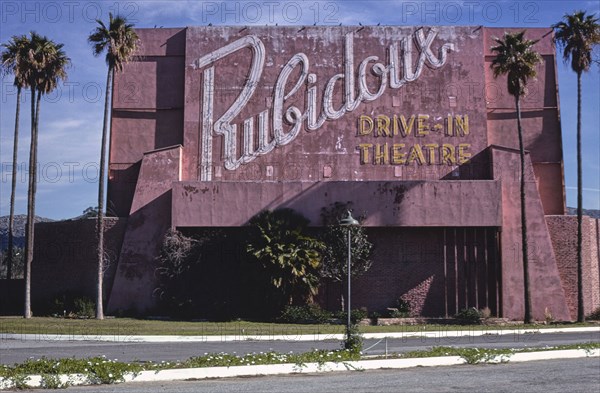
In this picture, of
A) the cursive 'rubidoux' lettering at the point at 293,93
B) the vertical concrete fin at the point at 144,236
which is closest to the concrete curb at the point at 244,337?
the vertical concrete fin at the point at 144,236

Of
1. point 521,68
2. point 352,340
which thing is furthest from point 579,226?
point 352,340

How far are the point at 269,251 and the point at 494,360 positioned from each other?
18866mm

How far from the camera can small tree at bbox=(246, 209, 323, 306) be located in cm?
3622

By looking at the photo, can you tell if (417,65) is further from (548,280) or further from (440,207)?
(548,280)

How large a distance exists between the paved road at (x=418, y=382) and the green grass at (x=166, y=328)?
13.4 m

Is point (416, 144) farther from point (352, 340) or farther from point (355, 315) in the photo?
point (352, 340)

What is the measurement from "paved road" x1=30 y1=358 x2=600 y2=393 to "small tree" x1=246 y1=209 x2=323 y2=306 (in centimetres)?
1924

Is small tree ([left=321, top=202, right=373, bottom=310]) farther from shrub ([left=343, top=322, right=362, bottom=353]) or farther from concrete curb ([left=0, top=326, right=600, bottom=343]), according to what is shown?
shrub ([left=343, top=322, right=362, bottom=353])

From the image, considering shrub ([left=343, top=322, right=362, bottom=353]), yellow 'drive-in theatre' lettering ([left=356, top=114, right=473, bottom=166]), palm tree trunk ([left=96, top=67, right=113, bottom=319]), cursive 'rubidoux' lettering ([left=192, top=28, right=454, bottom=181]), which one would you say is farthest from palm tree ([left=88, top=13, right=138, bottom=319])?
shrub ([left=343, top=322, right=362, bottom=353])

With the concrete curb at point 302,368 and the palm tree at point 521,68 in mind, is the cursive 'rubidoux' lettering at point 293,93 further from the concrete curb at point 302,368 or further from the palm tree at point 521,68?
the concrete curb at point 302,368

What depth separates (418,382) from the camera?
48.4 feet

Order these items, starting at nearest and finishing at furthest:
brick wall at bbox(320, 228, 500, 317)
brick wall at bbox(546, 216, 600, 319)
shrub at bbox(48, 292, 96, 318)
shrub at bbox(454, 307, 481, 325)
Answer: shrub at bbox(454, 307, 481, 325)
shrub at bbox(48, 292, 96, 318)
brick wall at bbox(320, 228, 500, 317)
brick wall at bbox(546, 216, 600, 319)

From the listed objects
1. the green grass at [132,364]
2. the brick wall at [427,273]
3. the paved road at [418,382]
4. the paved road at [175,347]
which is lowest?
the paved road at [175,347]

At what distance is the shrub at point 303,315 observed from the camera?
3653 centimetres
